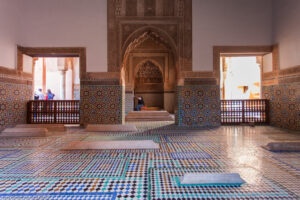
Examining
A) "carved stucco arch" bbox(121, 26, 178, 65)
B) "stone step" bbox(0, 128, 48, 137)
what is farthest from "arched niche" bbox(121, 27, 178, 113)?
"stone step" bbox(0, 128, 48, 137)

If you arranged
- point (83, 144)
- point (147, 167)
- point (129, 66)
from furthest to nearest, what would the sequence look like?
point (129, 66), point (83, 144), point (147, 167)

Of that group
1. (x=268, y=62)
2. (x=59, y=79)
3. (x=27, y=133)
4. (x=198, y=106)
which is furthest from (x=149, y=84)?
(x=27, y=133)

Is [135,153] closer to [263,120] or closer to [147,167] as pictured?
[147,167]

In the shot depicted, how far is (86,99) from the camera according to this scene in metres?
4.78

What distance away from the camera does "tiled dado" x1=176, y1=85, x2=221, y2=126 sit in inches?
189

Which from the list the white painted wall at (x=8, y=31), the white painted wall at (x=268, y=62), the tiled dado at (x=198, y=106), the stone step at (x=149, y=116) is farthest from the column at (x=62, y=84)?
the white painted wall at (x=268, y=62)

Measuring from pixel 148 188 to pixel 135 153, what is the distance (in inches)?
38.7

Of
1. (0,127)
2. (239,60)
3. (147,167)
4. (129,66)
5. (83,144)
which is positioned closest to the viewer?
(147,167)

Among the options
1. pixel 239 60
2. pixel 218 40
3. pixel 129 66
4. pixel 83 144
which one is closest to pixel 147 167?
pixel 83 144

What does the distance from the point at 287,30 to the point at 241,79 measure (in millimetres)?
6971

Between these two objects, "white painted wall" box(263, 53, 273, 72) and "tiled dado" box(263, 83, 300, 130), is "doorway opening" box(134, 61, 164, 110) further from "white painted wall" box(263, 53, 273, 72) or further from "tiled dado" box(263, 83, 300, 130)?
"tiled dado" box(263, 83, 300, 130)

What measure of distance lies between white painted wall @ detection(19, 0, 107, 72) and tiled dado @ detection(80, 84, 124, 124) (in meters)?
0.44

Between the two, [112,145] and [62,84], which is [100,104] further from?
[62,84]

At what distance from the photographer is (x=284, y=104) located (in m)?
4.51
